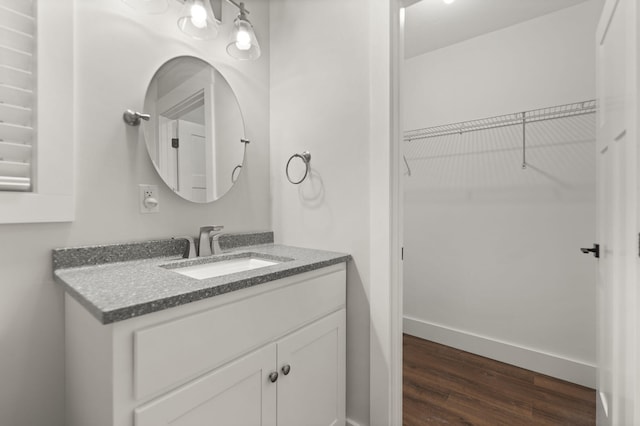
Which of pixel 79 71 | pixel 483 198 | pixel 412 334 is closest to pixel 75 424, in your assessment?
pixel 79 71

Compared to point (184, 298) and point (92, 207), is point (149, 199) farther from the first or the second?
point (184, 298)

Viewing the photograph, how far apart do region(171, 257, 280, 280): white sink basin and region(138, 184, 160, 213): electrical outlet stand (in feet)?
0.93

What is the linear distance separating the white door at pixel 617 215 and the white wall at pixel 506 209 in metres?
0.63

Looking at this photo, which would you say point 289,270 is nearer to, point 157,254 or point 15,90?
point 157,254

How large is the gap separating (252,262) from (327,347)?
534 millimetres

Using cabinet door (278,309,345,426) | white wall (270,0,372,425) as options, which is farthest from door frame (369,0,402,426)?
cabinet door (278,309,345,426)

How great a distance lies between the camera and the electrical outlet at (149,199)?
127 centimetres

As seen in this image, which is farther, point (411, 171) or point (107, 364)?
point (411, 171)

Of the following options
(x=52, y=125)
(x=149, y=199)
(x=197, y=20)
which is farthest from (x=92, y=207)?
(x=197, y=20)

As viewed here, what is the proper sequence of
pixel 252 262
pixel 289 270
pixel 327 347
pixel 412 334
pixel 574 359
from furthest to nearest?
pixel 412 334 < pixel 574 359 < pixel 252 262 < pixel 327 347 < pixel 289 270

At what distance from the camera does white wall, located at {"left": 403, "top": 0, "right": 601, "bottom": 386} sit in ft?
6.24

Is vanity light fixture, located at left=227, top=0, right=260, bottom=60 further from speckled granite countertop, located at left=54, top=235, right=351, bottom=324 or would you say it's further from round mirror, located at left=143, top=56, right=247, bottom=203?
speckled granite countertop, located at left=54, top=235, right=351, bottom=324

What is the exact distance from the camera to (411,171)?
8.62ft

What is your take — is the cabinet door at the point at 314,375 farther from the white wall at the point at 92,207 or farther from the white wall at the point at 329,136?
the white wall at the point at 92,207
